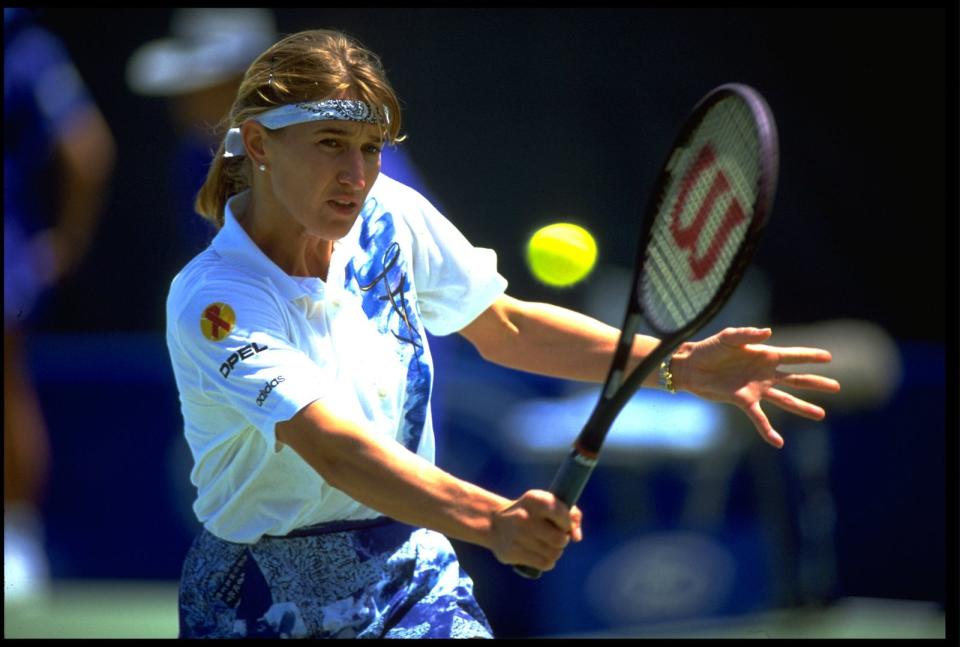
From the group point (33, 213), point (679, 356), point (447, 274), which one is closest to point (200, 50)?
point (33, 213)

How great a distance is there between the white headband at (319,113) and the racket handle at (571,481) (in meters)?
0.73

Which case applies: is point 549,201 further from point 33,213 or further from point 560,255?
point 33,213

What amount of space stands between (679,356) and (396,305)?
0.53 m

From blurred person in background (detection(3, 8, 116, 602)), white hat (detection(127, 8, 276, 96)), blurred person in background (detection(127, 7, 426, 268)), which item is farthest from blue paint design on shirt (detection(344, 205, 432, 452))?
blurred person in background (detection(3, 8, 116, 602))

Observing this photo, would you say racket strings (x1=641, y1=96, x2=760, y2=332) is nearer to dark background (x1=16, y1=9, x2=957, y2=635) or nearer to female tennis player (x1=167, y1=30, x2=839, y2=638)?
female tennis player (x1=167, y1=30, x2=839, y2=638)

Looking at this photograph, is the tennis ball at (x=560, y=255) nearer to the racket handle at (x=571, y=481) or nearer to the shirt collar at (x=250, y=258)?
the shirt collar at (x=250, y=258)

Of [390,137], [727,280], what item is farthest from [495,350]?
[727,280]

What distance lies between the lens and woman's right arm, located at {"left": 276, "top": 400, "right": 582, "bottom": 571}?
89.1 inches

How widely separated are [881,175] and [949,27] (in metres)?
0.57

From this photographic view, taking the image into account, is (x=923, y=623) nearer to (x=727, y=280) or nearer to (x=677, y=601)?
(x=677, y=601)

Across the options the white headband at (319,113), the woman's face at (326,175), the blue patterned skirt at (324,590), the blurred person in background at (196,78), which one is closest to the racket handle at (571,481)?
the blue patterned skirt at (324,590)

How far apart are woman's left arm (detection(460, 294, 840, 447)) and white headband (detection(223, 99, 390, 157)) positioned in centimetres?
54

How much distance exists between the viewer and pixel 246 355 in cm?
249

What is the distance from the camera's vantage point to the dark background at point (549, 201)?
5152 millimetres
